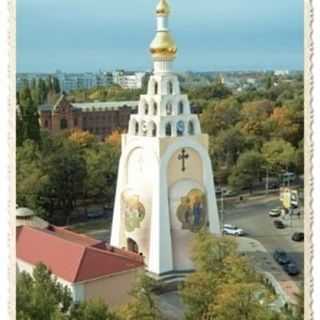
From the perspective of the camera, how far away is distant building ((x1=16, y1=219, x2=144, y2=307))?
2699 millimetres

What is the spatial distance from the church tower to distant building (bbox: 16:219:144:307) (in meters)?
0.97

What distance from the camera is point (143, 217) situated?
13.5 feet

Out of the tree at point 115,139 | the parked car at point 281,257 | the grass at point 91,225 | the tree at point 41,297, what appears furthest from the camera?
the tree at point 115,139

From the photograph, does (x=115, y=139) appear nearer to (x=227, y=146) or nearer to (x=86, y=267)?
(x=227, y=146)

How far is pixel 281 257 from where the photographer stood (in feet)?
11.6

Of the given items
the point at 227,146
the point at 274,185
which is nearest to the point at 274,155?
the point at 274,185

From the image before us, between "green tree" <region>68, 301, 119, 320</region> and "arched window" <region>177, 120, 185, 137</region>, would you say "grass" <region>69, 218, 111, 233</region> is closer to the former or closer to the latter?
"arched window" <region>177, 120, 185, 137</region>

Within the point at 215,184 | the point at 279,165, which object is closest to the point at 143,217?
the point at 215,184

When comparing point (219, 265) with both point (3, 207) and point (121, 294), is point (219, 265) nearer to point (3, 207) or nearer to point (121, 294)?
point (121, 294)

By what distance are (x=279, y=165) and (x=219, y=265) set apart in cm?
177

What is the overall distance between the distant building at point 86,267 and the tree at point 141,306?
2.1 inches

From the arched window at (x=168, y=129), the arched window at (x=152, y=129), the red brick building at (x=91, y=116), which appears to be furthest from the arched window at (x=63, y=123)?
the arched window at (x=168, y=129)

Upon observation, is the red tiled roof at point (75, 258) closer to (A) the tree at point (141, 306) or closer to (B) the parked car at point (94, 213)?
(A) the tree at point (141, 306)

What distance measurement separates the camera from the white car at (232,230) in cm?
418
